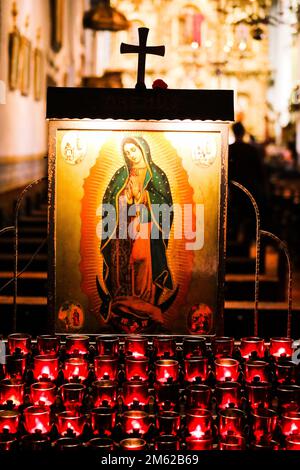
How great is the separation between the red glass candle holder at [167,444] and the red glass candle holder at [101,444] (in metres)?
0.15

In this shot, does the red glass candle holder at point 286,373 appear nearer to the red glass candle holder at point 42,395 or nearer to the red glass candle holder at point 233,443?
the red glass candle holder at point 233,443

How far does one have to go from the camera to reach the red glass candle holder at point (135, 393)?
10.4 ft

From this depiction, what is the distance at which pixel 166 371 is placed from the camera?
3.36 meters

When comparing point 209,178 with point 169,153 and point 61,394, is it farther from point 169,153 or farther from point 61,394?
point 61,394

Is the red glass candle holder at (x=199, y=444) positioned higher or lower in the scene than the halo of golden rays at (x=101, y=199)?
lower

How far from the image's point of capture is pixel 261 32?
7.85 meters

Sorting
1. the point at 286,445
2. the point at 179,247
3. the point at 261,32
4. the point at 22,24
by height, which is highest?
the point at 22,24

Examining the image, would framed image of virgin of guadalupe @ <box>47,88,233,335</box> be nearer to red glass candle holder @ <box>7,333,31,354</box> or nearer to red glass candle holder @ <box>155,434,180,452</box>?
red glass candle holder @ <box>7,333,31,354</box>

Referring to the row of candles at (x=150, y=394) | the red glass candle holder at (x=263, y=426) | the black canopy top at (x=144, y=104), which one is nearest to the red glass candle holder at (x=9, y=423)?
the row of candles at (x=150, y=394)

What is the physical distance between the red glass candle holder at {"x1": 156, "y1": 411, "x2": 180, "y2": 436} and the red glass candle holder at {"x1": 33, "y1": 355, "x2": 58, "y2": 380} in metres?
0.63

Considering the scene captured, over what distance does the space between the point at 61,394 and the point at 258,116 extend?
33424 mm

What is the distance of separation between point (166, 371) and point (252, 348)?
0.50 metres

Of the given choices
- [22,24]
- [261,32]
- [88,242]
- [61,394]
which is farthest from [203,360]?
[22,24]

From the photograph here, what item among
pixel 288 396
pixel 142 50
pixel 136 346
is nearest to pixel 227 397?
pixel 288 396
